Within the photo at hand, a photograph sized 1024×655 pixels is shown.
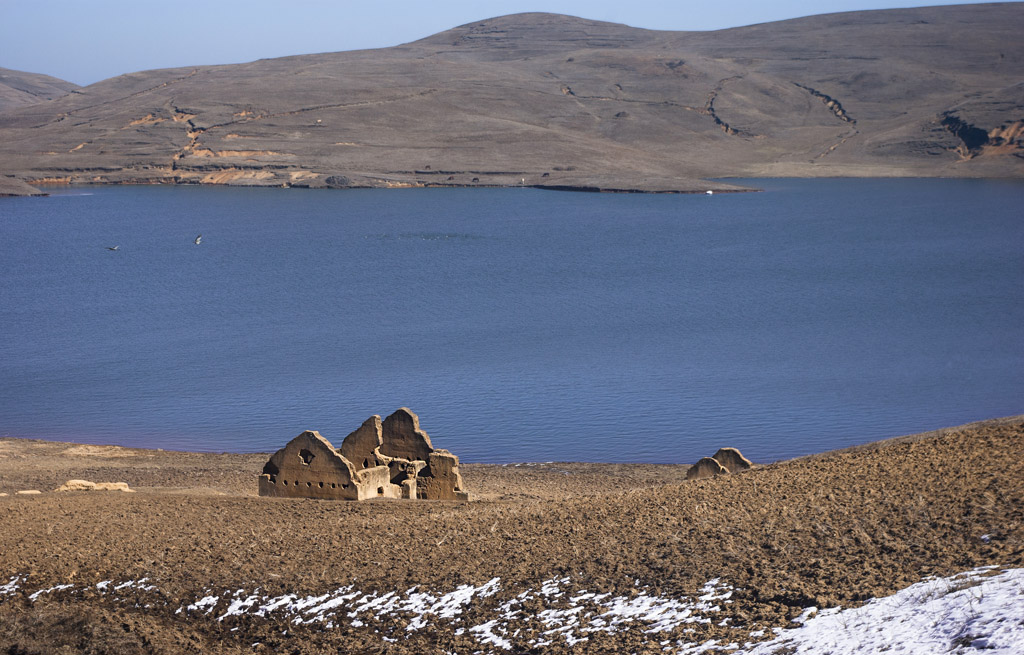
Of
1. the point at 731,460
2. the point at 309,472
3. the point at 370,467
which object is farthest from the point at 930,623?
the point at 731,460

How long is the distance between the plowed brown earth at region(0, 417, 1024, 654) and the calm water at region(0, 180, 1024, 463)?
12.7 metres

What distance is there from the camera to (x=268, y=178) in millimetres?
108375

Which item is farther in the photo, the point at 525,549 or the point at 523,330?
the point at 523,330

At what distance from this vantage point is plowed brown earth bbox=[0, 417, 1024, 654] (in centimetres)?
885

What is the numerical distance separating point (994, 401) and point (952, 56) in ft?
454

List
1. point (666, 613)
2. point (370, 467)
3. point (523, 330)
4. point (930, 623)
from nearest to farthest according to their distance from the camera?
point (930, 623), point (666, 613), point (370, 467), point (523, 330)

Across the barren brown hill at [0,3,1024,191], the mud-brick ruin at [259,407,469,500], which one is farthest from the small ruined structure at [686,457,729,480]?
the barren brown hill at [0,3,1024,191]

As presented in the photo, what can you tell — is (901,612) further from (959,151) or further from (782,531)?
(959,151)

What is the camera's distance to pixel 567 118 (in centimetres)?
13288

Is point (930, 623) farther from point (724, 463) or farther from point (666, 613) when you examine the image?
point (724, 463)

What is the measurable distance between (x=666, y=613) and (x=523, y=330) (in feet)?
100

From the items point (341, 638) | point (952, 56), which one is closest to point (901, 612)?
point (341, 638)

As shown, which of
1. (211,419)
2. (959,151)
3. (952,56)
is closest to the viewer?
(211,419)

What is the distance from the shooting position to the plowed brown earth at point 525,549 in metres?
8.85
